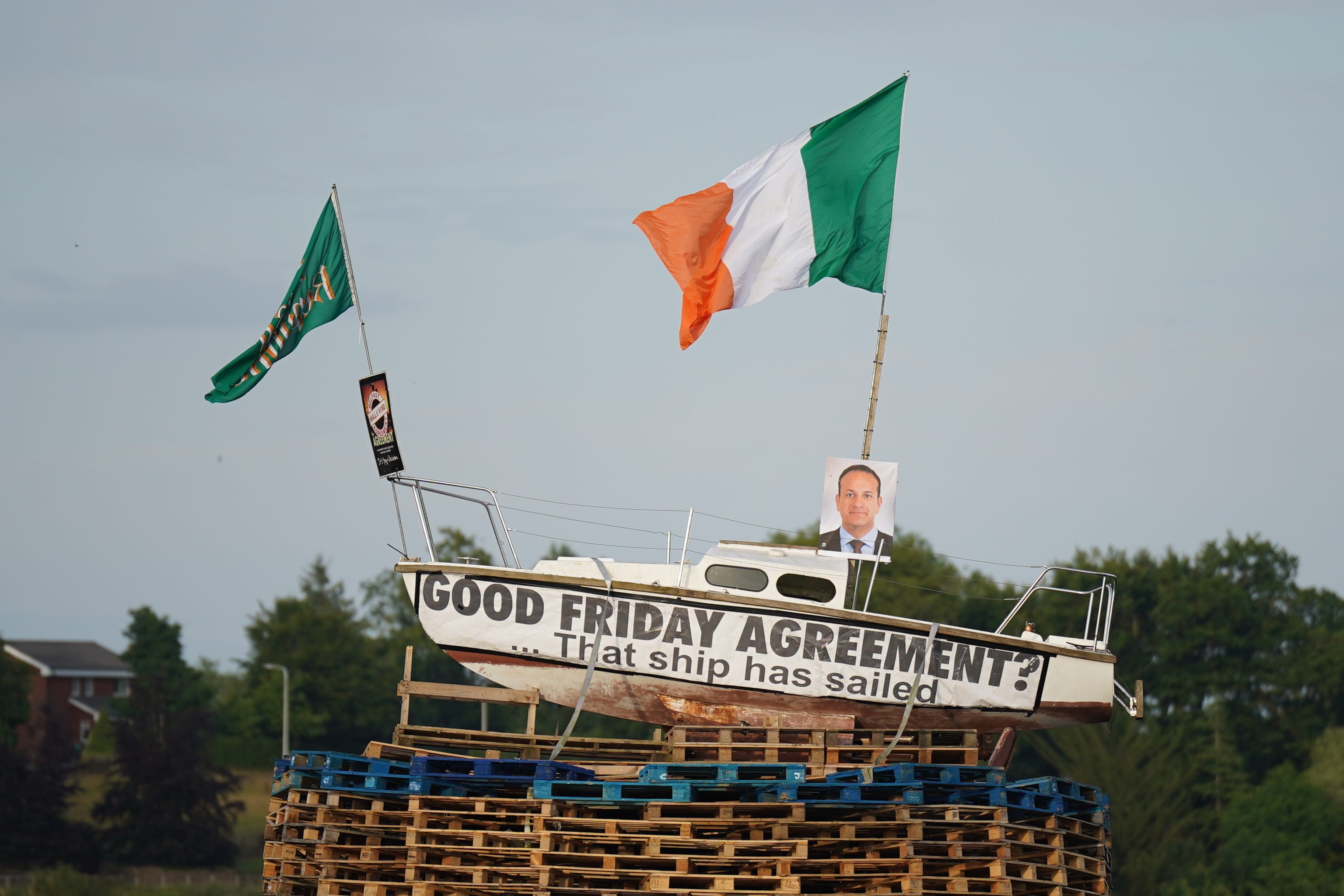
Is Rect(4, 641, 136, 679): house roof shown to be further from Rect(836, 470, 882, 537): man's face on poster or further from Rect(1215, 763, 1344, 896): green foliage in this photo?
Rect(836, 470, 882, 537): man's face on poster

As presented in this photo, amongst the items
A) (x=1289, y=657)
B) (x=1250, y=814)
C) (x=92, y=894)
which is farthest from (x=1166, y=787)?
(x=92, y=894)

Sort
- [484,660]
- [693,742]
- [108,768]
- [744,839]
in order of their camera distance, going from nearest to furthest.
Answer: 1. [744,839]
2. [693,742]
3. [484,660]
4. [108,768]

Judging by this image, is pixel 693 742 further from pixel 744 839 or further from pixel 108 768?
pixel 108 768

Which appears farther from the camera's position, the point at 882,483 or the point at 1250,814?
the point at 1250,814

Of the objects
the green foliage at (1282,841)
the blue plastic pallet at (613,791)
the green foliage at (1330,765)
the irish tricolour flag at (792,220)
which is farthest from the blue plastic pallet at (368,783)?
the green foliage at (1330,765)

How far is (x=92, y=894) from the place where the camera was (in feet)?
171

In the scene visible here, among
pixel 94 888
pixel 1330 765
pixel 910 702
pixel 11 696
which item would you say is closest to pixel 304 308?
pixel 910 702

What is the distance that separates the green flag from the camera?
23578 millimetres

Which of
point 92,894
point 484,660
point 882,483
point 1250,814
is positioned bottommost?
point 92,894

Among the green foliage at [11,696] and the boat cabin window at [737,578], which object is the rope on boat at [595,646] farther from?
the green foliage at [11,696]

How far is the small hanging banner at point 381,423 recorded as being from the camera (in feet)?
73.4

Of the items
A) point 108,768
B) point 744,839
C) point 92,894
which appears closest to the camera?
point 744,839

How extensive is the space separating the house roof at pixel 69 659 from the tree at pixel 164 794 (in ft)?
74.4

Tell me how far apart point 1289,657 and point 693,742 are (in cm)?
6543
